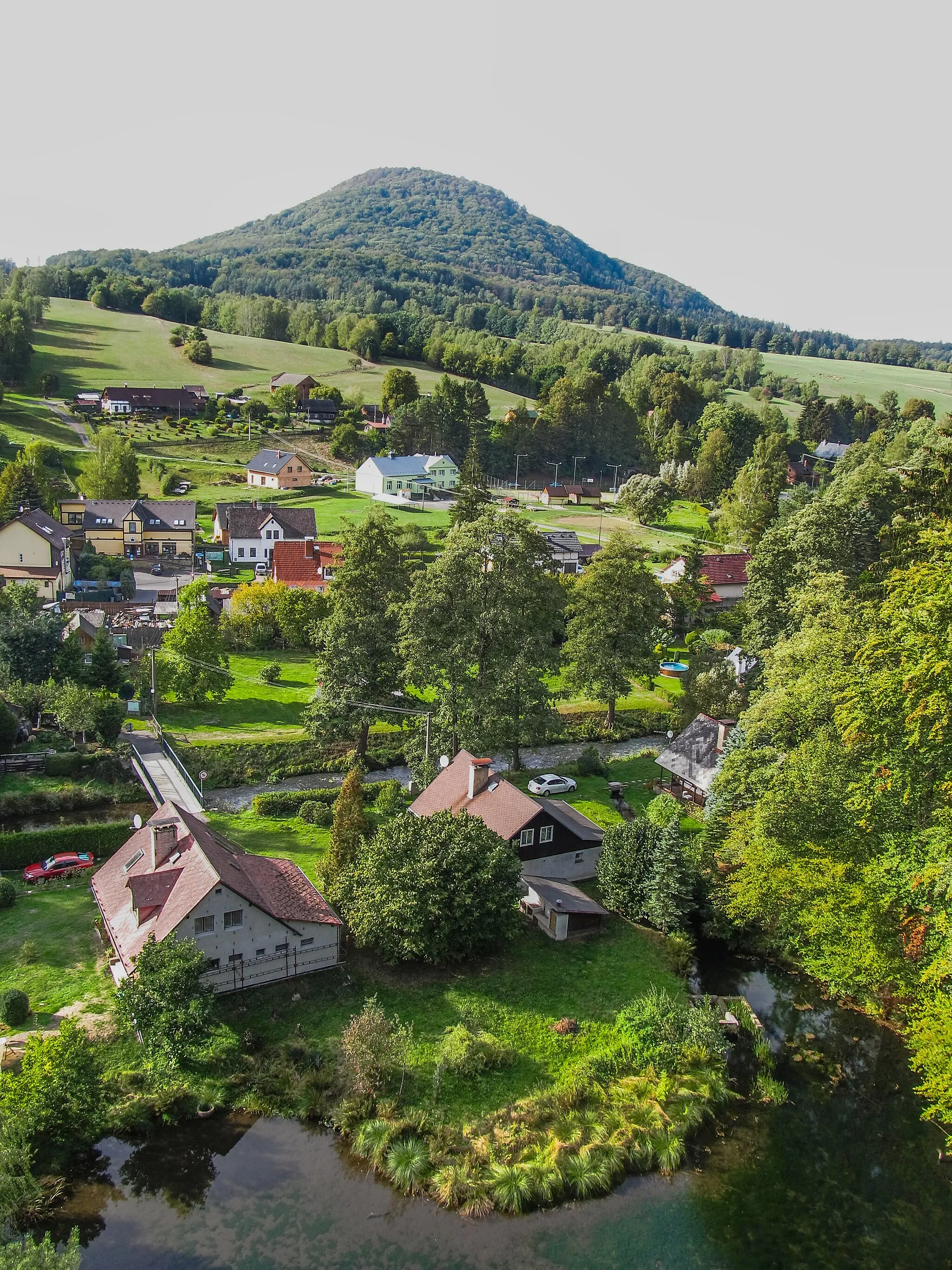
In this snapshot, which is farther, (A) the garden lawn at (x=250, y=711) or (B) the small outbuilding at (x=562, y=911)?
(A) the garden lawn at (x=250, y=711)

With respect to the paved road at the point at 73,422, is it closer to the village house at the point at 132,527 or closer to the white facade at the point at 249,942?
the village house at the point at 132,527

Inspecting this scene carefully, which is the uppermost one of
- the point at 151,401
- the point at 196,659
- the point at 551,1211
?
the point at 151,401

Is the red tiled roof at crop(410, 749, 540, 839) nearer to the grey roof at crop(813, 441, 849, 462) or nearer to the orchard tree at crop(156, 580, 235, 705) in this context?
the orchard tree at crop(156, 580, 235, 705)

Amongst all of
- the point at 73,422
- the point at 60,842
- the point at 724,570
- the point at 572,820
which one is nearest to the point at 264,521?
the point at 724,570

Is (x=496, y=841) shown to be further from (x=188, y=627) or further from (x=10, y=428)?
(x=10, y=428)

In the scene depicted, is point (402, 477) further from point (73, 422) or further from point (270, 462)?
point (73, 422)

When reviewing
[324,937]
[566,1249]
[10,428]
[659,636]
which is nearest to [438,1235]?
[566,1249]

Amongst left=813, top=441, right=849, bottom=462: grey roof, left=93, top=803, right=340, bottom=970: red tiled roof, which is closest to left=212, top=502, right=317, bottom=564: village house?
left=93, top=803, right=340, bottom=970: red tiled roof

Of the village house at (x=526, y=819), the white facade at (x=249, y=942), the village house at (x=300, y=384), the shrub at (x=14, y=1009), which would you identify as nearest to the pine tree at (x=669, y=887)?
the village house at (x=526, y=819)
